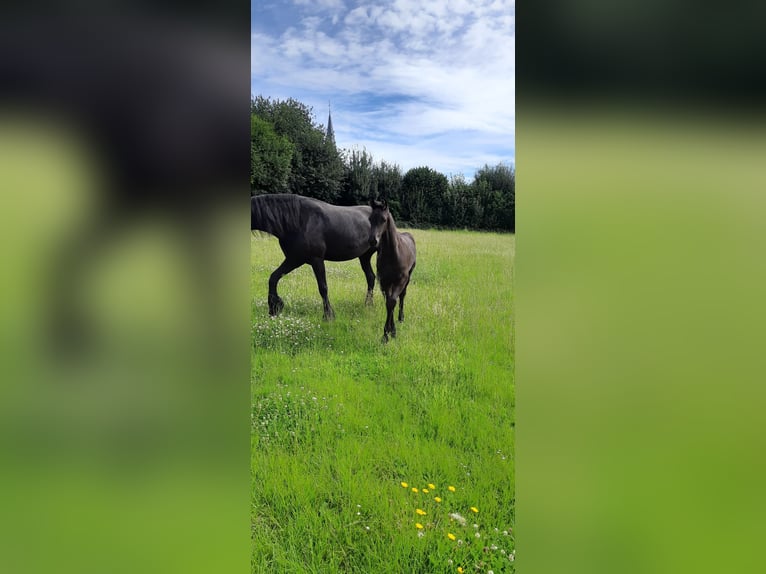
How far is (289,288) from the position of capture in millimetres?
2396

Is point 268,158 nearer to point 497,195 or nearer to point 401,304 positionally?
point 401,304

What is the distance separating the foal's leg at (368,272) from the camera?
2480mm

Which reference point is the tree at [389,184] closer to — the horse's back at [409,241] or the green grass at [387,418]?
the horse's back at [409,241]

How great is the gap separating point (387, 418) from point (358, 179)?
4.09 ft

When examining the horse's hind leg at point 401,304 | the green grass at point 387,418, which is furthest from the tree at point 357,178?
the horse's hind leg at point 401,304

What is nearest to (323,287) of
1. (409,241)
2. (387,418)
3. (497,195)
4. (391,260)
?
(391,260)

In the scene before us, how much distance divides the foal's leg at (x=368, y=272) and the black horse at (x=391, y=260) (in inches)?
2.3

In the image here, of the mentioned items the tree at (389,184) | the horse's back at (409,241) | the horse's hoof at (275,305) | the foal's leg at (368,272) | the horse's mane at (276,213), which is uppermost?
the tree at (389,184)
